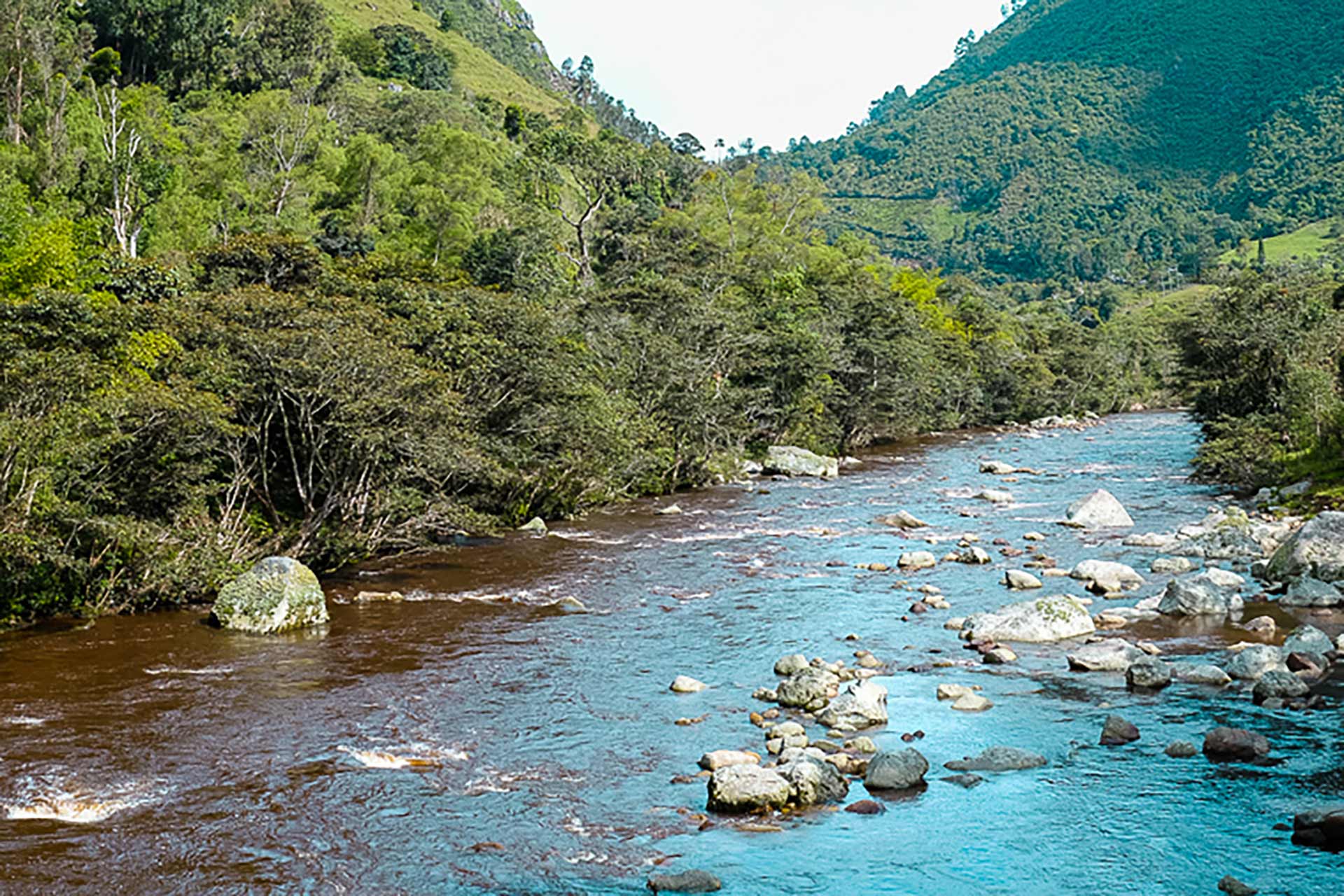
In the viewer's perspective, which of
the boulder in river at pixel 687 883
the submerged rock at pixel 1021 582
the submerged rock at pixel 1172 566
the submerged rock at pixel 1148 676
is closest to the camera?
the boulder in river at pixel 687 883

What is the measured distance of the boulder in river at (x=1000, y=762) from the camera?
1372 centimetres

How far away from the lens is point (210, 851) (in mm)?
11531

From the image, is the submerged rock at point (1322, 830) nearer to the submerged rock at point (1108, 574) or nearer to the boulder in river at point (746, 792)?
the boulder in river at point (746, 792)

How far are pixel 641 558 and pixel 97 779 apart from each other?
17.5m

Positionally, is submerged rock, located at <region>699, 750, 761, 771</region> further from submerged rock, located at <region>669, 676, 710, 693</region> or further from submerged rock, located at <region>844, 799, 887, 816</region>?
submerged rock, located at <region>669, 676, 710, 693</region>

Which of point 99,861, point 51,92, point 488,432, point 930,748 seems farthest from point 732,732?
point 51,92

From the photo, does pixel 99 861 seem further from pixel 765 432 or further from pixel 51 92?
pixel 51 92

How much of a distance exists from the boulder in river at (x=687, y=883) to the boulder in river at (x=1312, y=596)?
16.7 meters

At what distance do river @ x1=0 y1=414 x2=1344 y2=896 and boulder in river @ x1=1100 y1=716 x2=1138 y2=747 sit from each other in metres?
0.17

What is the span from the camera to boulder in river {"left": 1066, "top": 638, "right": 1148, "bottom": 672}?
17.9m

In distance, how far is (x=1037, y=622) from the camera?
66.2ft

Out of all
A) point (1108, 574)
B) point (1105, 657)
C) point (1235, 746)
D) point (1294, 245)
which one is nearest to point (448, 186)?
point (1108, 574)

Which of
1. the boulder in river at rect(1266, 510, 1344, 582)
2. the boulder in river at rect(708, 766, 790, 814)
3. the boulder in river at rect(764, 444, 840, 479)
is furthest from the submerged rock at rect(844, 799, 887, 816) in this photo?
the boulder in river at rect(764, 444, 840, 479)

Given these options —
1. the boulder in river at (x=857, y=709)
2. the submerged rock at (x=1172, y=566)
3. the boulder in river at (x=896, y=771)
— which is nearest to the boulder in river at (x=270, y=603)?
the boulder in river at (x=857, y=709)
